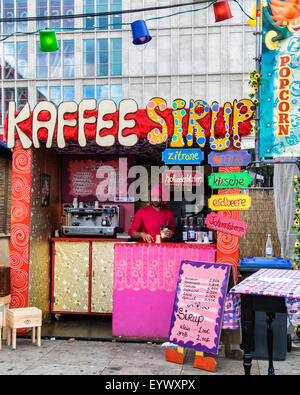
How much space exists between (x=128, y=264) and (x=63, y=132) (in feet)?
6.78

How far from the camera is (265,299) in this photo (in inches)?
146

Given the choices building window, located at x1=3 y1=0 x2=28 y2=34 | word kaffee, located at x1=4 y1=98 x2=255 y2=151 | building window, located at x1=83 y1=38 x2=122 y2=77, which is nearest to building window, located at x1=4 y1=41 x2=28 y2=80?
building window, located at x1=3 y1=0 x2=28 y2=34

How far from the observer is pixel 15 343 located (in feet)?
17.4

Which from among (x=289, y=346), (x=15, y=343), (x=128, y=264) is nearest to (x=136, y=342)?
(x=128, y=264)

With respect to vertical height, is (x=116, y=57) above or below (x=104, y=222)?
above

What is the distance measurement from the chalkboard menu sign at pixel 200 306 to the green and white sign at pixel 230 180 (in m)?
1.20

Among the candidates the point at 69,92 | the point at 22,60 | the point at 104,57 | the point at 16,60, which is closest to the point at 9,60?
the point at 16,60

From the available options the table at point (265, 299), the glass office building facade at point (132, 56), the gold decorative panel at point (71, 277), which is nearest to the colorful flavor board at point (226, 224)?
the table at point (265, 299)

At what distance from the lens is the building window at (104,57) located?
96.6 ft

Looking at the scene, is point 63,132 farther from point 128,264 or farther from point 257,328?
point 257,328

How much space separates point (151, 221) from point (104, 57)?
25.6 m

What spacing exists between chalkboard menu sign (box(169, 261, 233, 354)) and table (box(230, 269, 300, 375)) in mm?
642

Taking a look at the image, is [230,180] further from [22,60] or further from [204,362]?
[22,60]

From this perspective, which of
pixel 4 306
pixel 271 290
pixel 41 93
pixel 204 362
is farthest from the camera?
pixel 41 93
